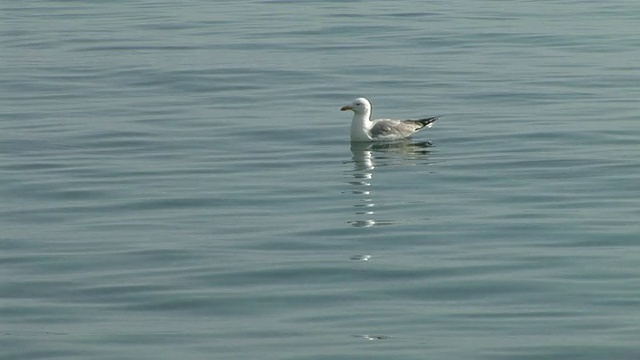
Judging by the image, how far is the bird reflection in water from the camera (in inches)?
663

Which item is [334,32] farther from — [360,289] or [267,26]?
[360,289]

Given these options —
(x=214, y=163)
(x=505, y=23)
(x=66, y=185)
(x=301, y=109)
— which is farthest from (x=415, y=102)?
(x=505, y=23)

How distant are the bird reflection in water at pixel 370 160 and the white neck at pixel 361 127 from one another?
3.8 inches

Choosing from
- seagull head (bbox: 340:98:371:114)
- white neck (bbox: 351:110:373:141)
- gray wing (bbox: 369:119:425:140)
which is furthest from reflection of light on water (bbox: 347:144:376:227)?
seagull head (bbox: 340:98:371:114)

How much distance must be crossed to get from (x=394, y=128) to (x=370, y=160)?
1.30 m

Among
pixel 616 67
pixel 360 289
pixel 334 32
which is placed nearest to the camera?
pixel 360 289

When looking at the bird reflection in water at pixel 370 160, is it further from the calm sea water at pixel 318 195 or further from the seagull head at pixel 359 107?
the seagull head at pixel 359 107

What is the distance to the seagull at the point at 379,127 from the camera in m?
21.3

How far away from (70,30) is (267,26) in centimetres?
423

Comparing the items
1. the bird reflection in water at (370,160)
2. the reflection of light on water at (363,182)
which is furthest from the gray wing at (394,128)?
the reflection of light on water at (363,182)

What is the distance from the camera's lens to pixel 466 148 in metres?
20.6

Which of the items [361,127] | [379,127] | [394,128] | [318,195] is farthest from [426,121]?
[318,195]

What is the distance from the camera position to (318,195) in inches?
693

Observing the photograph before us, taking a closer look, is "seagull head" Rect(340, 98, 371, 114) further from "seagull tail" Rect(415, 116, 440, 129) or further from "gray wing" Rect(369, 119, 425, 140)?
"seagull tail" Rect(415, 116, 440, 129)
